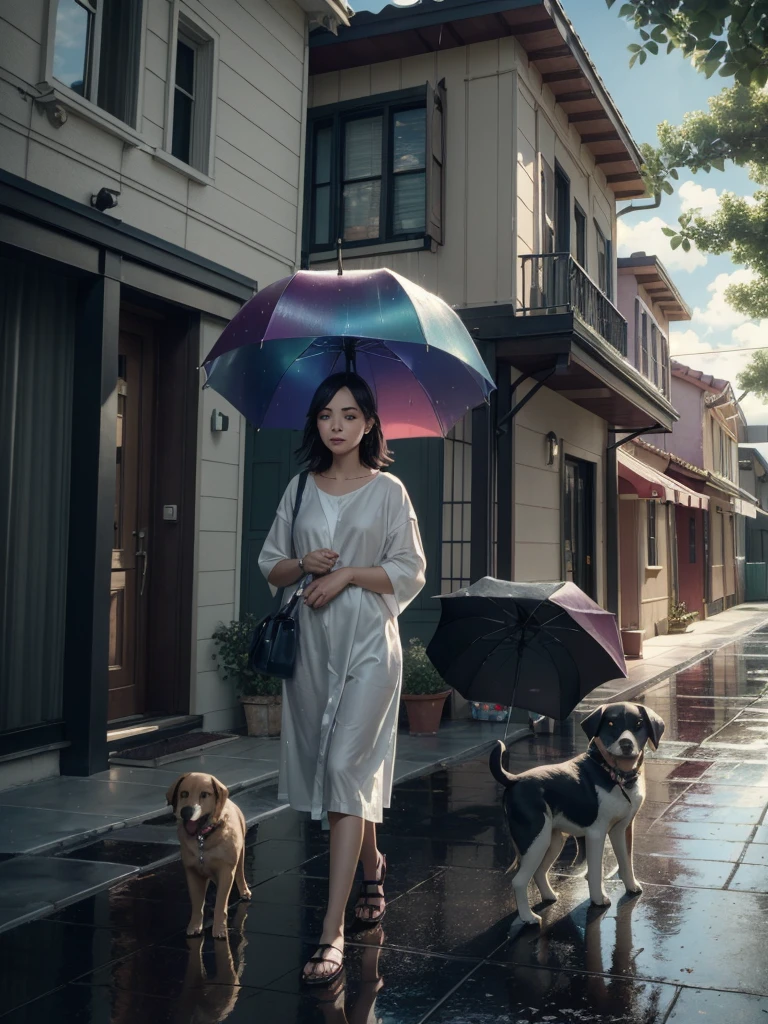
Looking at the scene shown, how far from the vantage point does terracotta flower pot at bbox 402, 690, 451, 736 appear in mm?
8383

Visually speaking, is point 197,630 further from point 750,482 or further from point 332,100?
point 750,482

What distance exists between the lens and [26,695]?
6.34 m

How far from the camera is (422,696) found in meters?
8.36

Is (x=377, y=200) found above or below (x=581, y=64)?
below

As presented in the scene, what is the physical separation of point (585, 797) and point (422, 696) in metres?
4.35

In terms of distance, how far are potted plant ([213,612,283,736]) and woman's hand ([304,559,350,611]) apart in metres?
4.36

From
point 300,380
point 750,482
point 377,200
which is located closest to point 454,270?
point 377,200

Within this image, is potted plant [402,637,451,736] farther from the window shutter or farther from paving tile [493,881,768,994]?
the window shutter

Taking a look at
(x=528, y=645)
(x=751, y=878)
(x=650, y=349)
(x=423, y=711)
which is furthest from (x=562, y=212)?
(x=751, y=878)

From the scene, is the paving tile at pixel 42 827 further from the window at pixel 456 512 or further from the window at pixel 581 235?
the window at pixel 581 235

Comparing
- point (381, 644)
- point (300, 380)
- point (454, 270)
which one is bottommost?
point (381, 644)

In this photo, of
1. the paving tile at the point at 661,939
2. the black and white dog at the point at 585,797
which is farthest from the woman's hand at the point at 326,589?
the paving tile at the point at 661,939

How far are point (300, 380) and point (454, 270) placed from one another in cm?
598

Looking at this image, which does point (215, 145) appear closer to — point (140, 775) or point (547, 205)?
point (547, 205)
